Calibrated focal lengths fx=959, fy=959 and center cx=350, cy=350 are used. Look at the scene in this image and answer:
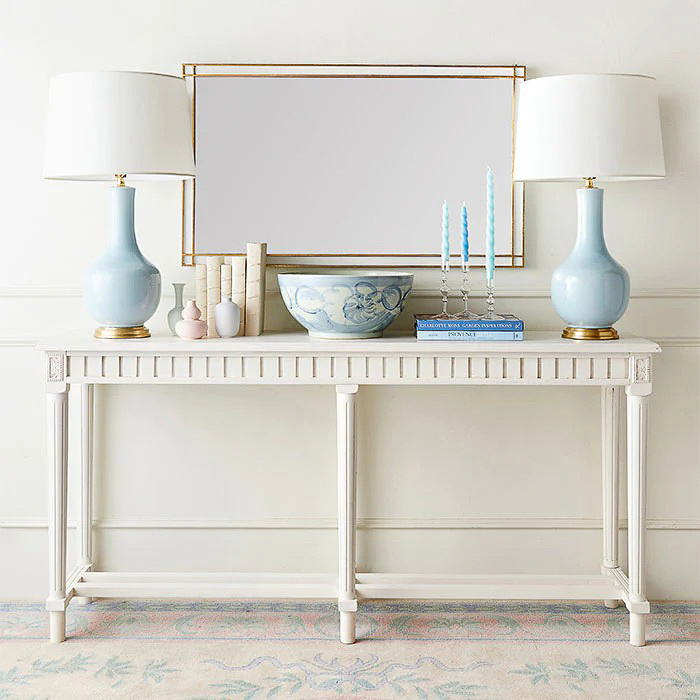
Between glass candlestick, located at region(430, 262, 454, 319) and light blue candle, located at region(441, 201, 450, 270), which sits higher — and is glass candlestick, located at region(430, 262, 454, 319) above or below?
below

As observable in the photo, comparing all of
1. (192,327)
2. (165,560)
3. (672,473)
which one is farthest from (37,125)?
(672,473)

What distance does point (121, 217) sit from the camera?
2.63m

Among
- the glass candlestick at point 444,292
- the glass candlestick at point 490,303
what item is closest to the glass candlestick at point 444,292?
the glass candlestick at point 444,292

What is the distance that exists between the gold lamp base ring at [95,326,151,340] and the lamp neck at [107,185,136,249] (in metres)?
0.22

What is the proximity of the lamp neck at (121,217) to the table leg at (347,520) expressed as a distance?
73 cm

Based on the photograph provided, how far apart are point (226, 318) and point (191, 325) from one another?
10 centimetres

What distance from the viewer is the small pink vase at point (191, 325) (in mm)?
2584

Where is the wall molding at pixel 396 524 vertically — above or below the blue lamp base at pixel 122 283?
below

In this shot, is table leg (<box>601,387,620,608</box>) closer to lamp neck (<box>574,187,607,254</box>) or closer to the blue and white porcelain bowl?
lamp neck (<box>574,187,607,254</box>)

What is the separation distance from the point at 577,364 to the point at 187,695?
4.18ft

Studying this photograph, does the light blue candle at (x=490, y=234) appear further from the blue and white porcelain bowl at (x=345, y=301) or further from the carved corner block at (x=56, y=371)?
the carved corner block at (x=56, y=371)

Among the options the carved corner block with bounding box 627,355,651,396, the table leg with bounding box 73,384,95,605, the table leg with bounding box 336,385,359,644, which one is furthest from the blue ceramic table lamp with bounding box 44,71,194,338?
the carved corner block with bounding box 627,355,651,396

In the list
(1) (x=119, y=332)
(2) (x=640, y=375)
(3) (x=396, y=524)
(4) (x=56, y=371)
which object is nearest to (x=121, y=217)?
(1) (x=119, y=332)

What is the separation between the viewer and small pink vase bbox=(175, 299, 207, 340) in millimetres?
2584
